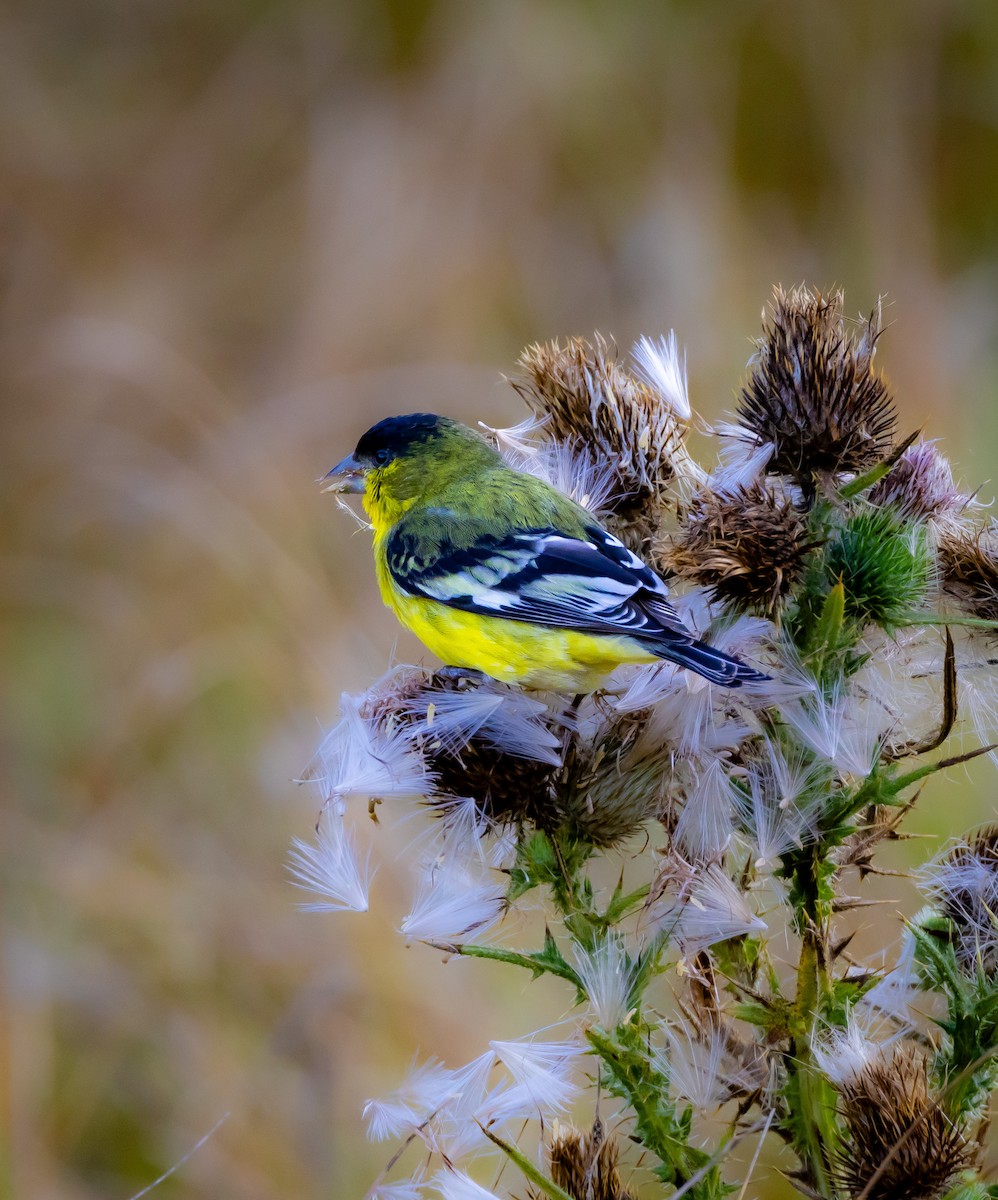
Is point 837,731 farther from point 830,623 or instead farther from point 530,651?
point 530,651

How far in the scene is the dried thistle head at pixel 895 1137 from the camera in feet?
5.12

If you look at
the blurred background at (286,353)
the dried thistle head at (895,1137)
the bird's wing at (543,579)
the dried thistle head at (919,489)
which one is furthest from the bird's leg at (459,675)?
the blurred background at (286,353)

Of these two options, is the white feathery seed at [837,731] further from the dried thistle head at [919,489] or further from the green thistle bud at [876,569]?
the dried thistle head at [919,489]

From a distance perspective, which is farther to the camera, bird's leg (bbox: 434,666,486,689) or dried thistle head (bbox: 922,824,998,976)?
bird's leg (bbox: 434,666,486,689)

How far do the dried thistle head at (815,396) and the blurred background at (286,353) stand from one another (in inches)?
35.6

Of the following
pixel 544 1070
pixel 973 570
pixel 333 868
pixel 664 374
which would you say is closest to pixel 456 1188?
pixel 544 1070

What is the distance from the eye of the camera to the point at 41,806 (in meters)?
4.39

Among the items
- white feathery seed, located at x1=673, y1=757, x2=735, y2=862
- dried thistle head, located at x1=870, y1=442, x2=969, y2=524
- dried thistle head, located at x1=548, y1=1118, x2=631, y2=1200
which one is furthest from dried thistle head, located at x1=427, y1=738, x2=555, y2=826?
dried thistle head, located at x1=870, y1=442, x2=969, y2=524

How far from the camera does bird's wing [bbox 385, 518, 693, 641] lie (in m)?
2.20

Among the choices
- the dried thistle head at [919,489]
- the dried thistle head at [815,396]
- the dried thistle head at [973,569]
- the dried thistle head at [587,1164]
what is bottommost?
the dried thistle head at [587,1164]

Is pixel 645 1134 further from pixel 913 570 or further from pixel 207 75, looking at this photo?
pixel 207 75

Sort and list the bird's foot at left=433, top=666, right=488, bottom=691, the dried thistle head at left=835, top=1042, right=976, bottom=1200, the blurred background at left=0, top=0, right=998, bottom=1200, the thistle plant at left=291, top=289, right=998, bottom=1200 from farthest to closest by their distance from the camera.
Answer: the blurred background at left=0, top=0, right=998, bottom=1200 < the bird's foot at left=433, top=666, right=488, bottom=691 < the thistle plant at left=291, top=289, right=998, bottom=1200 < the dried thistle head at left=835, top=1042, right=976, bottom=1200

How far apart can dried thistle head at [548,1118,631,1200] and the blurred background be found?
1.35m

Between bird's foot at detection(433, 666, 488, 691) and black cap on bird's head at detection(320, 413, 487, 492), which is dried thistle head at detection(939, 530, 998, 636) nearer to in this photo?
bird's foot at detection(433, 666, 488, 691)
